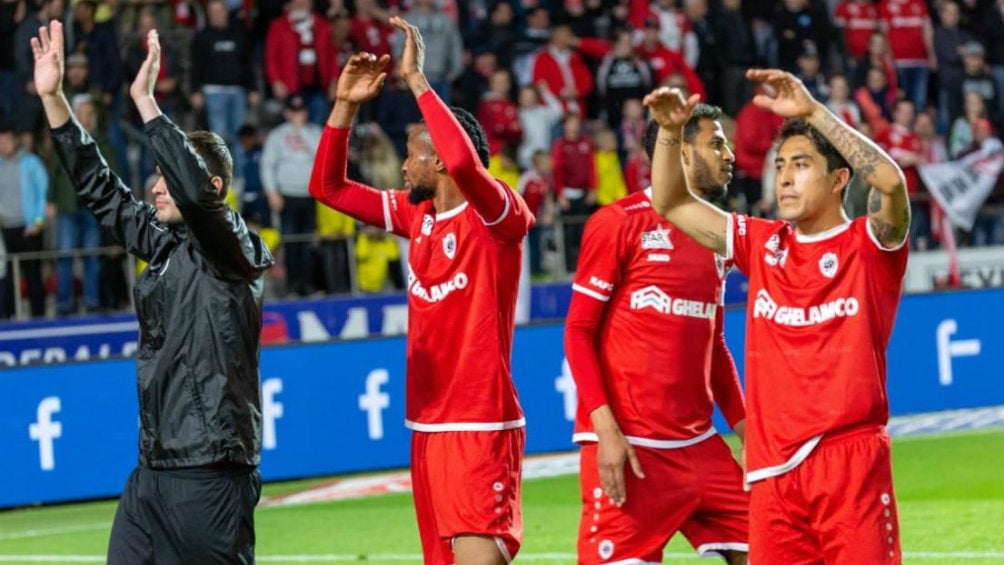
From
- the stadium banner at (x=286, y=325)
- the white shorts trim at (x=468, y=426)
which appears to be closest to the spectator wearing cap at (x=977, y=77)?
the stadium banner at (x=286, y=325)

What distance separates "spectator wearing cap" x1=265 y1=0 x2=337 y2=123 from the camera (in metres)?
20.9

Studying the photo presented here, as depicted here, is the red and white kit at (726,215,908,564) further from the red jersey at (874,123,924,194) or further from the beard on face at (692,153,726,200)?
the red jersey at (874,123,924,194)

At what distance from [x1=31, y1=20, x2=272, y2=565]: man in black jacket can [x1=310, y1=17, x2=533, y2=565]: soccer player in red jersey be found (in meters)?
1.02

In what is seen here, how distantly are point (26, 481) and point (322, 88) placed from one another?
7.98 m

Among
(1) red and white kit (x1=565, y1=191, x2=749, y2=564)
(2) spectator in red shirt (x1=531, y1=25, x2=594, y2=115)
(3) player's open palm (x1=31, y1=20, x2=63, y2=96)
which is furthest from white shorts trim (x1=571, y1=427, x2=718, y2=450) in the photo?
(2) spectator in red shirt (x1=531, y1=25, x2=594, y2=115)

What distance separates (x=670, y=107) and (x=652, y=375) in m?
1.46

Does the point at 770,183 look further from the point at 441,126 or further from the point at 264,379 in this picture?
the point at 441,126

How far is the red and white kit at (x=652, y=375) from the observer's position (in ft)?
23.9

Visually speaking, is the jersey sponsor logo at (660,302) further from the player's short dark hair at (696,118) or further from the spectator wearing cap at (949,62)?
the spectator wearing cap at (949,62)

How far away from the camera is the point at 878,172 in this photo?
607 cm

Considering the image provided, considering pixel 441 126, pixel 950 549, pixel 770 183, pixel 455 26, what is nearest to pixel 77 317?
pixel 455 26

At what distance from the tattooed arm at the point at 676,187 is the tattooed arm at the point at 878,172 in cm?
47

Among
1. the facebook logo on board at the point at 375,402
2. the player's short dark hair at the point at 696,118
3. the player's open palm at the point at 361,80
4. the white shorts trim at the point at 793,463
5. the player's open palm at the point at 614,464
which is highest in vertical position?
the player's open palm at the point at 361,80

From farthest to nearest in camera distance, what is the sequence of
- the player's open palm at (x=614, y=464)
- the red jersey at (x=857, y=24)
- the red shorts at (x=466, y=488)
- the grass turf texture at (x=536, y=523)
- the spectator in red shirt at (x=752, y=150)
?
1. the red jersey at (x=857, y=24)
2. the spectator in red shirt at (x=752, y=150)
3. the grass turf texture at (x=536, y=523)
4. the red shorts at (x=466, y=488)
5. the player's open palm at (x=614, y=464)
